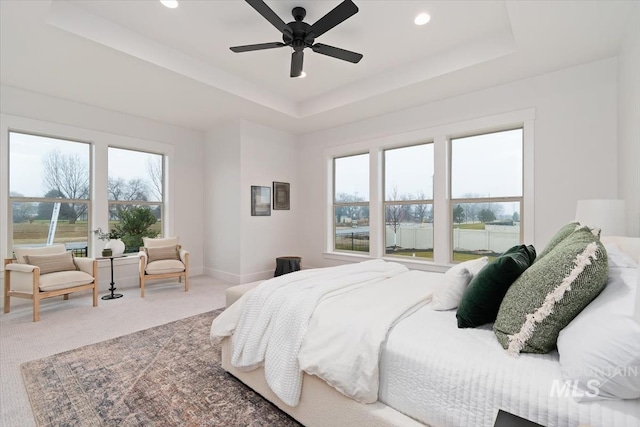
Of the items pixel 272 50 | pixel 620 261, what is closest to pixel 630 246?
pixel 620 261

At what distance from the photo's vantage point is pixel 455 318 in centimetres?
155

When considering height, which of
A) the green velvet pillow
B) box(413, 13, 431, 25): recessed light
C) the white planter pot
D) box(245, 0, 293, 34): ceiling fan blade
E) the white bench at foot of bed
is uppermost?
box(413, 13, 431, 25): recessed light

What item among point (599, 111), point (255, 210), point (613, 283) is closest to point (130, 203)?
point (255, 210)

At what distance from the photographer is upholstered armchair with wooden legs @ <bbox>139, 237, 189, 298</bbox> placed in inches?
171

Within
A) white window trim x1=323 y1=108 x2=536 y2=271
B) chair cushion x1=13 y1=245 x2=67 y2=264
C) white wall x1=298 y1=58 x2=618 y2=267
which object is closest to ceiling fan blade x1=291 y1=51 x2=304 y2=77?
white window trim x1=323 y1=108 x2=536 y2=271

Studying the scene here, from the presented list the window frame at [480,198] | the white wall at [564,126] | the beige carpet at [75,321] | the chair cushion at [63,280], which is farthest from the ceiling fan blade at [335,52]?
the chair cushion at [63,280]

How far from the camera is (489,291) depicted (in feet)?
4.55

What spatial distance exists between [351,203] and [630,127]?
3596mm

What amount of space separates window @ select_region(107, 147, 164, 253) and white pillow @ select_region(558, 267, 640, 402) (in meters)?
5.53

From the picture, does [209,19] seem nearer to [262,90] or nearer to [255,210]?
[262,90]

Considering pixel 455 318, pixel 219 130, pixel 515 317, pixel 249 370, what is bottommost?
pixel 249 370

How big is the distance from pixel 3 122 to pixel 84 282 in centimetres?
231

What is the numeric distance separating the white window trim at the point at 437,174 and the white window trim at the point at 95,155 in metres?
2.87

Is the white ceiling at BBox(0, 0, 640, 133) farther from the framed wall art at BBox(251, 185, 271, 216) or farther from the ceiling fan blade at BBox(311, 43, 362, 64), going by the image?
the framed wall art at BBox(251, 185, 271, 216)
